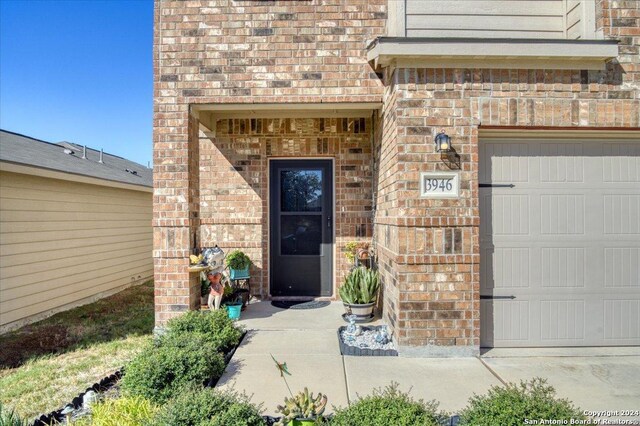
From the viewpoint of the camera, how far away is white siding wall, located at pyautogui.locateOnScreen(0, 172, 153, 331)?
5445 millimetres

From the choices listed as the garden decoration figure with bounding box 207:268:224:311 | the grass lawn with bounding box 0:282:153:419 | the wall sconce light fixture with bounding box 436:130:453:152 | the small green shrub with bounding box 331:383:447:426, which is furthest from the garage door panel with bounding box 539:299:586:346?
the grass lawn with bounding box 0:282:153:419

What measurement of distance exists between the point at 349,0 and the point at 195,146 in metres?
2.67

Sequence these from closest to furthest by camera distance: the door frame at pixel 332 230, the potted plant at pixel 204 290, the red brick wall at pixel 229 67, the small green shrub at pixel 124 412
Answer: the small green shrub at pixel 124 412, the red brick wall at pixel 229 67, the potted plant at pixel 204 290, the door frame at pixel 332 230

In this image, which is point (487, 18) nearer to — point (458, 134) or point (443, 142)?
point (458, 134)

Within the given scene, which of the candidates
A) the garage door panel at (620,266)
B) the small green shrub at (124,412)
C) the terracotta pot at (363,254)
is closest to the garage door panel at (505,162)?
the garage door panel at (620,266)

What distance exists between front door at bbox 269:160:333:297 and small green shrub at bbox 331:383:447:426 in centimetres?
357

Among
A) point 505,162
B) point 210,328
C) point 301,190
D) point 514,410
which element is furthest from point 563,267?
point 210,328

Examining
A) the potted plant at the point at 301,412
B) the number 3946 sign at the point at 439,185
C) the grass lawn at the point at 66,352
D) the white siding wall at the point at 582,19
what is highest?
the white siding wall at the point at 582,19

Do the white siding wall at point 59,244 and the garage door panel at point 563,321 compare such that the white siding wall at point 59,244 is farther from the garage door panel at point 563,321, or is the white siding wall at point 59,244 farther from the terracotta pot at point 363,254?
the garage door panel at point 563,321

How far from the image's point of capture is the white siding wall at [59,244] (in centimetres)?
545

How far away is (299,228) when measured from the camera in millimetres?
5828

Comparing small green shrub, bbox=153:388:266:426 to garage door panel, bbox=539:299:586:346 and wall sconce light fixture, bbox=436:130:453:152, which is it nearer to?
wall sconce light fixture, bbox=436:130:453:152

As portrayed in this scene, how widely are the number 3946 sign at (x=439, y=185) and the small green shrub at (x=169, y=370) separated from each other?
8.47 ft

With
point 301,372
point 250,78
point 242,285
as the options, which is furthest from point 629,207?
point 242,285
